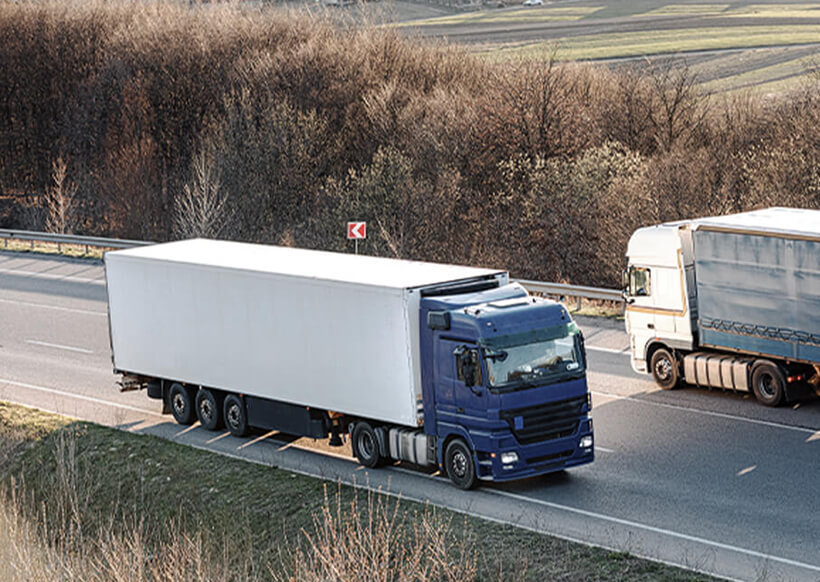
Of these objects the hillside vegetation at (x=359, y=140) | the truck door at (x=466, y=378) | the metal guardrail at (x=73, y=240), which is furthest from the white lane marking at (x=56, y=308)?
the truck door at (x=466, y=378)

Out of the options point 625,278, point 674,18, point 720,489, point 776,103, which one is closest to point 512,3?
point 674,18

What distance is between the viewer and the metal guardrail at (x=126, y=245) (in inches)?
1115

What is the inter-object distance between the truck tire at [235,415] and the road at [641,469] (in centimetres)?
24

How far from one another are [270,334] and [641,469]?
245 inches

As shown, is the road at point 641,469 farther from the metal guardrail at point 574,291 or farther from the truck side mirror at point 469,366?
the truck side mirror at point 469,366

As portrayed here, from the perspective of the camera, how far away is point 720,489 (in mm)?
16625

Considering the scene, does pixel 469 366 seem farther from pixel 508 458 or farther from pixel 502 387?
pixel 508 458

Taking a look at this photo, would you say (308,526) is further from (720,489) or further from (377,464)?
(720,489)

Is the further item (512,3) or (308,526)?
(512,3)

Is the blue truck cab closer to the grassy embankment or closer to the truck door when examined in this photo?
the truck door

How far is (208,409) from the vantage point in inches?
829

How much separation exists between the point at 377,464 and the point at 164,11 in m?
53.1

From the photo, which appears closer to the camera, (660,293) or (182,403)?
(182,403)

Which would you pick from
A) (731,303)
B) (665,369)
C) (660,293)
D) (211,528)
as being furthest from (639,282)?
(211,528)
